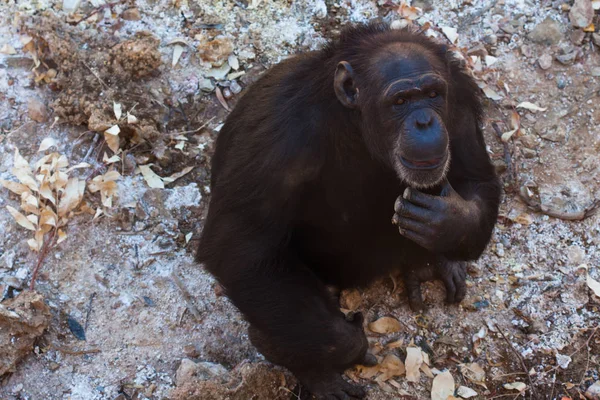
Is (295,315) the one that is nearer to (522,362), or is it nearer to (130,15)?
(522,362)

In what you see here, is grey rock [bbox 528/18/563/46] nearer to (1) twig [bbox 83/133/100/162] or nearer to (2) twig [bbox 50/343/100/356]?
(1) twig [bbox 83/133/100/162]

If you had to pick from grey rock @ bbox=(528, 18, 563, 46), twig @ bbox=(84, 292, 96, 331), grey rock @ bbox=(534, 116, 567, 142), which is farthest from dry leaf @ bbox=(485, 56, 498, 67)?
twig @ bbox=(84, 292, 96, 331)

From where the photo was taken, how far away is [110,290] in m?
5.98

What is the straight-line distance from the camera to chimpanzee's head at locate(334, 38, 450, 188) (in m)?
4.34

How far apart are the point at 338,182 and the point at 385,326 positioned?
1.48m

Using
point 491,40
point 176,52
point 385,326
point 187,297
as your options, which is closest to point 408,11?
point 491,40

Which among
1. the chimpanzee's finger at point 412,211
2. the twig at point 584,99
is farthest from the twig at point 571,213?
the chimpanzee's finger at point 412,211

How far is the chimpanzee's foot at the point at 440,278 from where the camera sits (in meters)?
5.97

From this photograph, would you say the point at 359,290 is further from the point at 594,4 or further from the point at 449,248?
the point at 594,4

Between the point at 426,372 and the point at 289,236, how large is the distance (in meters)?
1.57

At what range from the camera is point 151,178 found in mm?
6672

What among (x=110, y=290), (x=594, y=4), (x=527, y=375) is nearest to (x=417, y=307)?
(x=527, y=375)

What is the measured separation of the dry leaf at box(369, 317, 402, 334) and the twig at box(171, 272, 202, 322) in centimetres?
140

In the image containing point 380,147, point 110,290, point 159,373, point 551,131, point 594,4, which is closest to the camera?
point 380,147
